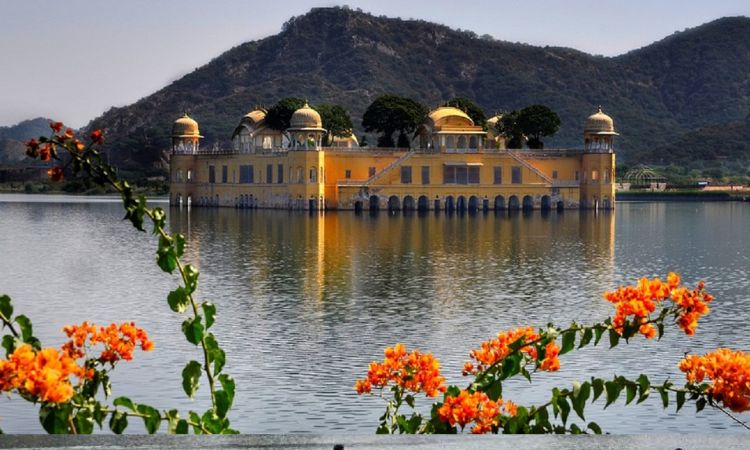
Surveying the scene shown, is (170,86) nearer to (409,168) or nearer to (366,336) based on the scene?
(409,168)

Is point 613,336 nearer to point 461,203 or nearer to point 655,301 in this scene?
point 655,301

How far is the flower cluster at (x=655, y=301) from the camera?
7727 millimetres

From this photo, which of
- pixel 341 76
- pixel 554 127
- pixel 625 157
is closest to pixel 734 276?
pixel 554 127

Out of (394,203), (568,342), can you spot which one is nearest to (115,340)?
(568,342)

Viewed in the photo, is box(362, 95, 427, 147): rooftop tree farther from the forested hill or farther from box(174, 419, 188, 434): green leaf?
the forested hill

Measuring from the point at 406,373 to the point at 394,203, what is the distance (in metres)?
69.8

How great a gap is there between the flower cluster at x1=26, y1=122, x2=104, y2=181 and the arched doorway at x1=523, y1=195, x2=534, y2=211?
7351 cm

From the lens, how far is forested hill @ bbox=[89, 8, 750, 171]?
166 m

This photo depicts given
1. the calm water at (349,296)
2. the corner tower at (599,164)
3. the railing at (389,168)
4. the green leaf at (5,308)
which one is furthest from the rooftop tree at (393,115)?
the green leaf at (5,308)

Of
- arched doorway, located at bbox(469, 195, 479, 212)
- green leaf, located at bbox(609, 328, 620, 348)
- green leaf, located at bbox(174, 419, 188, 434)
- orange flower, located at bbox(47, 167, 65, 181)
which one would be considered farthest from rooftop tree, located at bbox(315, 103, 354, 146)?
orange flower, located at bbox(47, 167, 65, 181)

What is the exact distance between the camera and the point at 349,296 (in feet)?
90.2

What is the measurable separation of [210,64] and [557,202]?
116 meters

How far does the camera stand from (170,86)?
603ft

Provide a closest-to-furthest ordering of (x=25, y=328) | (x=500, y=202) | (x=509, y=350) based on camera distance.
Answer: (x=25, y=328), (x=509, y=350), (x=500, y=202)
